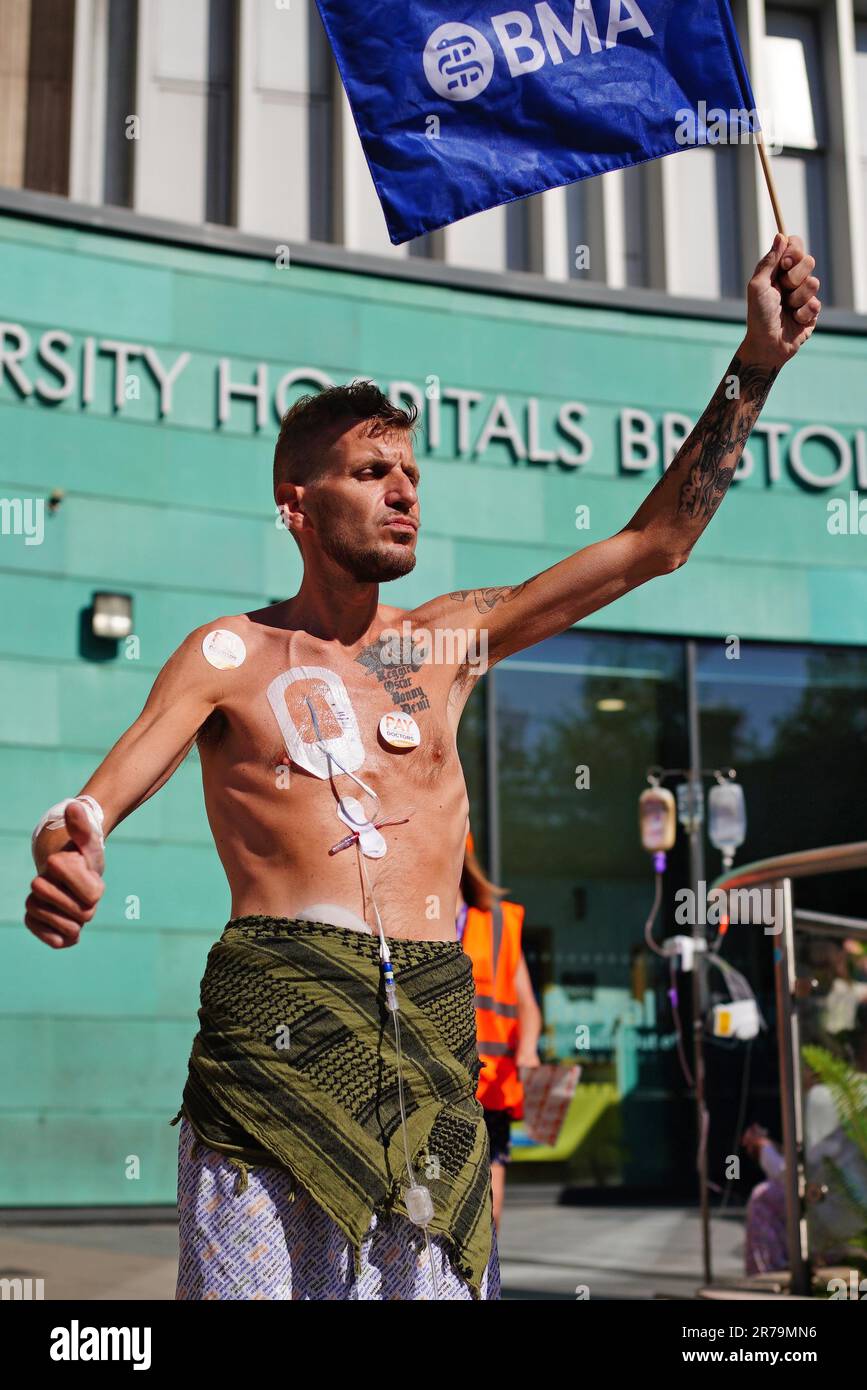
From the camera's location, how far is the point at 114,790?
269 cm

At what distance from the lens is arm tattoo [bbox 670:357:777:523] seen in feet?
10.1

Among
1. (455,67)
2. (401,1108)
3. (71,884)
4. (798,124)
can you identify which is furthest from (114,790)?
(798,124)

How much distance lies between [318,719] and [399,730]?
0.16m

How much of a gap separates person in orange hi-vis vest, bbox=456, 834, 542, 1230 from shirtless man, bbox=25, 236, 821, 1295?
2.86m

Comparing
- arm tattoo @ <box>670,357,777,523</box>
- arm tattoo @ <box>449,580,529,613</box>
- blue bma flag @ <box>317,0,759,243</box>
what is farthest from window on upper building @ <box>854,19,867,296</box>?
arm tattoo @ <box>449,580,529,613</box>

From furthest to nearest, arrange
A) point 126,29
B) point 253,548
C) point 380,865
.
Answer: point 126,29 → point 253,548 → point 380,865

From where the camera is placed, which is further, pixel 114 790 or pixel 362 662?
pixel 362 662

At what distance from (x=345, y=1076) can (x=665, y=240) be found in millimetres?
12342

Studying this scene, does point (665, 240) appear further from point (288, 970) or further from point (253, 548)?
point (288, 970)

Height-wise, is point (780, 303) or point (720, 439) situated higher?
point (780, 303)

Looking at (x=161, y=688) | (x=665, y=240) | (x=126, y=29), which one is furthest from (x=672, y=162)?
(x=161, y=688)

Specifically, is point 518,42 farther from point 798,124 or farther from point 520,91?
point 798,124

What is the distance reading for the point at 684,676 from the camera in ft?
43.8

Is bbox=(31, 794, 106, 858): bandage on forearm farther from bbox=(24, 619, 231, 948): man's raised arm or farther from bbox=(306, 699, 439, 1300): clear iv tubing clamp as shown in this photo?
bbox=(306, 699, 439, 1300): clear iv tubing clamp
